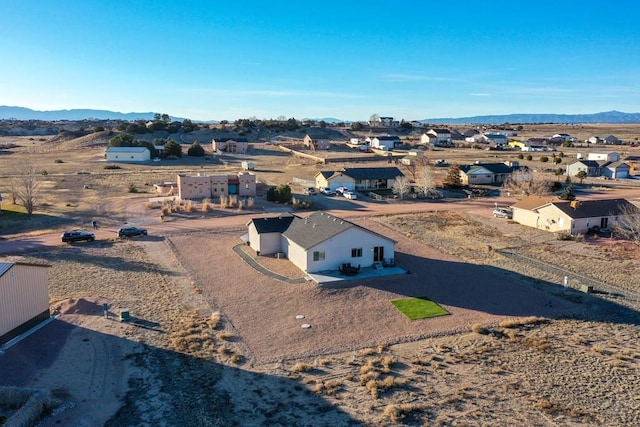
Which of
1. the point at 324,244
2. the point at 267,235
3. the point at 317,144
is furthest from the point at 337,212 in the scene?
the point at 317,144

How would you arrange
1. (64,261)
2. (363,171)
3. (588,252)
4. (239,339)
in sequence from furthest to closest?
(363,171) → (588,252) → (64,261) → (239,339)

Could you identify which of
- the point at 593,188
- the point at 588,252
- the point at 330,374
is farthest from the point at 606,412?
the point at 593,188

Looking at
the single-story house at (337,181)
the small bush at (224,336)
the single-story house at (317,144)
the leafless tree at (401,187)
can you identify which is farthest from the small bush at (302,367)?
the single-story house at (317,144)

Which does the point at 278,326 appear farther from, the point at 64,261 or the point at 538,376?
the point at 64,261

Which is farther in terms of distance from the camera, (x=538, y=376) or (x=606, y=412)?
(x=538, y=376)

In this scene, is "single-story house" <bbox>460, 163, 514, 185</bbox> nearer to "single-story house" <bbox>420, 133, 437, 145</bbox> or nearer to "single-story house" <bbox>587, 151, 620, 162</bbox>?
"single-story house" <bbox>587, 151, 620, 162</bbox>

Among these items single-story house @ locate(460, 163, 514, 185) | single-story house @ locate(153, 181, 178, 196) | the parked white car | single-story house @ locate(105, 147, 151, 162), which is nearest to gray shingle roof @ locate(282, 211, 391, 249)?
the parked white car
